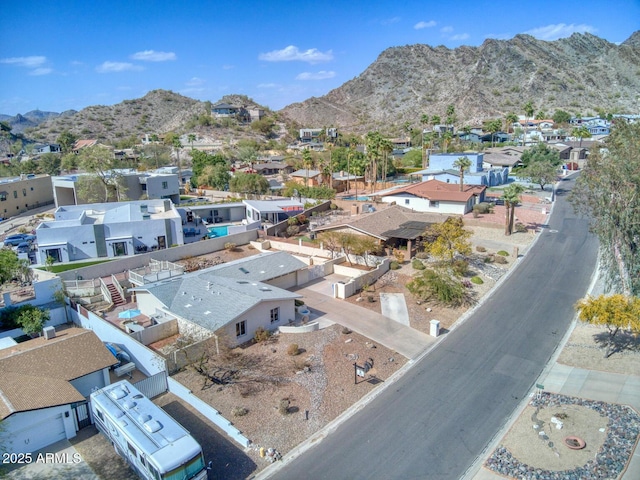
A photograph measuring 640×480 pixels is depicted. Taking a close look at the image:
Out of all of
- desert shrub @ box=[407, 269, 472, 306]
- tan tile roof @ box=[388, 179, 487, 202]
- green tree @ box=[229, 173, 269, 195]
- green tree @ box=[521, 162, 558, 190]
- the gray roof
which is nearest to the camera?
the gray roof

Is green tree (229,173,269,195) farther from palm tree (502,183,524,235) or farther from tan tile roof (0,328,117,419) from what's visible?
tan tile roof (0,328,117,419)

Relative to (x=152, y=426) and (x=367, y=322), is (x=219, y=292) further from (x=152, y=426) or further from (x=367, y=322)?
(x=152, y=426)

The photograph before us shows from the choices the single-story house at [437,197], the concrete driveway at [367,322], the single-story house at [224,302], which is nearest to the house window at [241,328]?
the single-story house at [224,302]

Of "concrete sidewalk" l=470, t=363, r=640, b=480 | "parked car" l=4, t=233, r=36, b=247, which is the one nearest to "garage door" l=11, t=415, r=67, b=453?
"concrete sidewalk" l=470, t=363, r=640, b=480

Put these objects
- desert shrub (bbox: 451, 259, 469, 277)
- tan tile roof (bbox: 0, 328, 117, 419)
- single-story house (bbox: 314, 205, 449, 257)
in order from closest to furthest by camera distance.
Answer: tan tile roof (bbox: 0, 328, 117, 419) < desert shrub (bbox: 451, 259, 469, 277) < single-story house (bbox: 314, 205, 449, 257)

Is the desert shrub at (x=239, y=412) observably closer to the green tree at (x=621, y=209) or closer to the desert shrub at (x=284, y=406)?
the desert shrub at (x=284, y=406)

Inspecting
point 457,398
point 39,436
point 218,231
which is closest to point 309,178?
point 218,231
